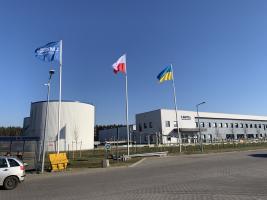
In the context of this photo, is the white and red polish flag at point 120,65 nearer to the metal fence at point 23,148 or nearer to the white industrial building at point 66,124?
the metal fence at point 23,148

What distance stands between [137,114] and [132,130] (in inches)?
333

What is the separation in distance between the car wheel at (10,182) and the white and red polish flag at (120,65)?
20.0m

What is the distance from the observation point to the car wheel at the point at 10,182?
13.9 metres

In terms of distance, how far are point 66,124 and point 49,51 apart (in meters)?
41.6

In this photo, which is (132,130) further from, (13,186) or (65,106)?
(13,186)

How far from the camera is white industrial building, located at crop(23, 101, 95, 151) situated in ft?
208

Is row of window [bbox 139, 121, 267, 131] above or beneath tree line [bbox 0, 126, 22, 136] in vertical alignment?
beneath

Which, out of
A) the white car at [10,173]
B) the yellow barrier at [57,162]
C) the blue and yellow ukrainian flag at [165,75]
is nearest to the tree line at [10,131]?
the blue and yellow ukrainian flag at [165,75]

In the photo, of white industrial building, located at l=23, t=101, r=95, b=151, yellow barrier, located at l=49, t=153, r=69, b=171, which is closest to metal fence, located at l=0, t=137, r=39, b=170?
yellow barrier, located at l=49, t=153, r=69, b=171

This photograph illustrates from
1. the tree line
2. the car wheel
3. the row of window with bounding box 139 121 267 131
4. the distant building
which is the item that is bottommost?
the car wheel

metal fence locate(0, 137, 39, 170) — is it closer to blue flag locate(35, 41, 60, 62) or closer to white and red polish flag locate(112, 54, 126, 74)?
blue flag locate(35, 41, 60, 62)

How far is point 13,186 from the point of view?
46.4ft

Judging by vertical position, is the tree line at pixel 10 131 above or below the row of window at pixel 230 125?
above

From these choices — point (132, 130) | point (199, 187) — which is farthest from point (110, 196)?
point (132, 130)
